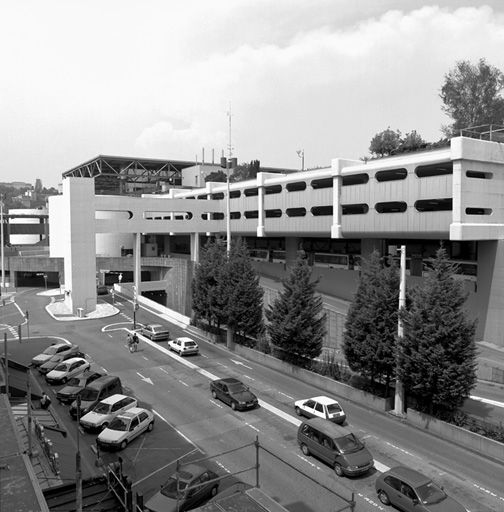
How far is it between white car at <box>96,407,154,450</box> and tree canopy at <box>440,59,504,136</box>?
59522mm

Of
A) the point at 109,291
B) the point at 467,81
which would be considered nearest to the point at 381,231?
the point at 467,81

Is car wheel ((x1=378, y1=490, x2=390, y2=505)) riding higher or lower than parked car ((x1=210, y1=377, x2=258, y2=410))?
lower

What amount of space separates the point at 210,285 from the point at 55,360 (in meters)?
15.1

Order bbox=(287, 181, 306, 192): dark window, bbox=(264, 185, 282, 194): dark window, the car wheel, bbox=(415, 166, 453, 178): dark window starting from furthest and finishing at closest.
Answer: bbox=(264, 185, 282, 194): dark window, bbox=(287, 181, 306, 192): dark window, bbox=(415, 166, 453, 178): dark window, the car wheel

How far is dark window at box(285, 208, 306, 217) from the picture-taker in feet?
177

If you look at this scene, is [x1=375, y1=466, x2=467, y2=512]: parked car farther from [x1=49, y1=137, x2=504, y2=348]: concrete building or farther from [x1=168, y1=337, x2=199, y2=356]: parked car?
[x1=168, y1=337, x2=199, y2=356]: parked car

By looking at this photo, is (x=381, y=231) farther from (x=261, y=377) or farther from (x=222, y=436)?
(x=222, y=436)

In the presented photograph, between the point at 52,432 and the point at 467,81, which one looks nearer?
the point at 52,432

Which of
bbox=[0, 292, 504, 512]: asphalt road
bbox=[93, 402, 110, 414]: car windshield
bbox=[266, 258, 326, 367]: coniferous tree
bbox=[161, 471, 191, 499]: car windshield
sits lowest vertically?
bbox=[0, 292, 504, 512]: asphalt road

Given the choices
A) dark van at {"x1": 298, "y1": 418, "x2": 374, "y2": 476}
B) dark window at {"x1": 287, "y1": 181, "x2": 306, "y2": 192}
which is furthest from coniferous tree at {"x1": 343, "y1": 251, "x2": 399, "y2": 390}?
dark window at {"x1": 287, "y1": 181, "x2": 306, "y2": 192}

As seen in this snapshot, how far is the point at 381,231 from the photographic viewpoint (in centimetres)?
4397

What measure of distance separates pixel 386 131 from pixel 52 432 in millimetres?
68318

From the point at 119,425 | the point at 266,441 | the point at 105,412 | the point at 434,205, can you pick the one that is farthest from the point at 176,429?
the point at 434,205

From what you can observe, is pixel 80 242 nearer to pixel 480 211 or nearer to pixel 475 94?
pixel 480 211
